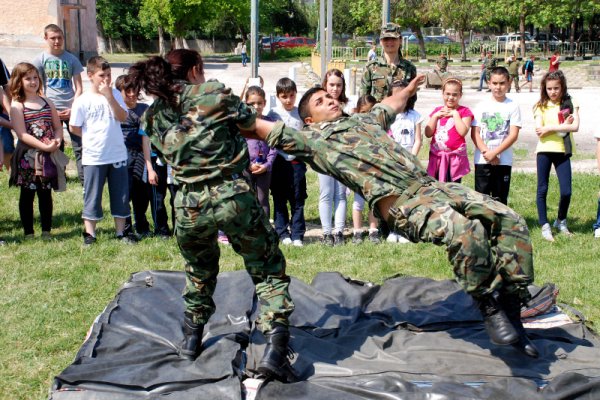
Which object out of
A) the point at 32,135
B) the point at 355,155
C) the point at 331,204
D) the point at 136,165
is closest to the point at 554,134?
the point at 331,204

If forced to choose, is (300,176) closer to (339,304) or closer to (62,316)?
(339,304)

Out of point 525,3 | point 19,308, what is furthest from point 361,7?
point 19,308

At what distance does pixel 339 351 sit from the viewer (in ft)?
14.9

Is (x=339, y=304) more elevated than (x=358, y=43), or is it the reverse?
(x=358, y=43)

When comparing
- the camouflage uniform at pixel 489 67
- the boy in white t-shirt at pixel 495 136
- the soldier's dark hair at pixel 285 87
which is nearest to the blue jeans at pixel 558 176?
the boy in white t-shirt at pixel 495 136

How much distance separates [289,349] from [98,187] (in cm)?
375

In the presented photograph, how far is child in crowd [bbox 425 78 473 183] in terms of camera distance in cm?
731

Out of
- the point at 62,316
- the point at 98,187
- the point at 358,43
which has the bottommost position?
the point at 62,316

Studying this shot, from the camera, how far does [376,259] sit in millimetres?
7004

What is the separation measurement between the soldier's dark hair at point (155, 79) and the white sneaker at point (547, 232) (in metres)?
4.92

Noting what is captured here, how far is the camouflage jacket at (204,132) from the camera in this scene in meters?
4.11

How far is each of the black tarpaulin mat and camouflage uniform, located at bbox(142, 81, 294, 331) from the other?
439 millimetres

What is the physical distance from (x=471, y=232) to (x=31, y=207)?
211 inches

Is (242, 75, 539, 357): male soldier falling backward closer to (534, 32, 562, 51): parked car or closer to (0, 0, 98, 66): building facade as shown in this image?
(0, 0, 98, 66): building facade
